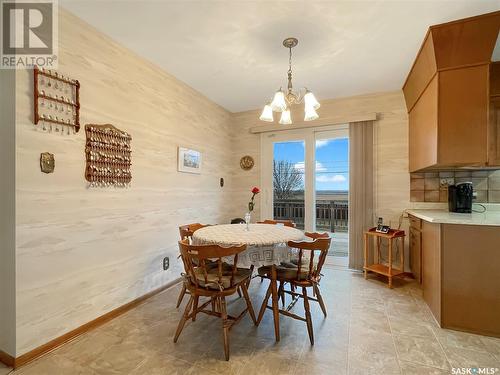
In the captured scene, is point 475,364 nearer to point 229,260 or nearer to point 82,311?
point 229,260

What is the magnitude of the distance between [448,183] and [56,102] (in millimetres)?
4309

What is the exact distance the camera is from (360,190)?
353 cm

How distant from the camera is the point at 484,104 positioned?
213 cm

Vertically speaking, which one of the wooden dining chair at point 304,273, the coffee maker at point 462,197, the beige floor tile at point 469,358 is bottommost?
the beige floor tile at point 469,358

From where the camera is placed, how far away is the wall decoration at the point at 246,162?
4340mm

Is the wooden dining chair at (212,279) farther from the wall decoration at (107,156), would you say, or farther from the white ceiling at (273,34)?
the white ceiling at (273,34)

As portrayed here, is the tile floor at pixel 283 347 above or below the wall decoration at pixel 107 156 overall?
below

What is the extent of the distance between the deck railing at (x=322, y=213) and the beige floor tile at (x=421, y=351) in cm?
224

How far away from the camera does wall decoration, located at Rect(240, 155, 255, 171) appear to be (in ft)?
14.2

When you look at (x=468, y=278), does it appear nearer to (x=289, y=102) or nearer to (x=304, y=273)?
(x=304, y=273)

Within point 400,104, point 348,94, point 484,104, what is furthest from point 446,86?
point 348,94

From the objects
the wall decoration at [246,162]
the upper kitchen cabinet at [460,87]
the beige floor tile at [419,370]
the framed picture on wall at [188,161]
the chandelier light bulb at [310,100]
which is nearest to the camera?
the beige floor tile at [419,370]

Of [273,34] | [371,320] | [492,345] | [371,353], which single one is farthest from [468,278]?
[273,34]

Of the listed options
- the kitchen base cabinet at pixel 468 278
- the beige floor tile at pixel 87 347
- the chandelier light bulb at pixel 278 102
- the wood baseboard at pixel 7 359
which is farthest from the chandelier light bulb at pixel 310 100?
the wood baseboard at pixel 7 359
